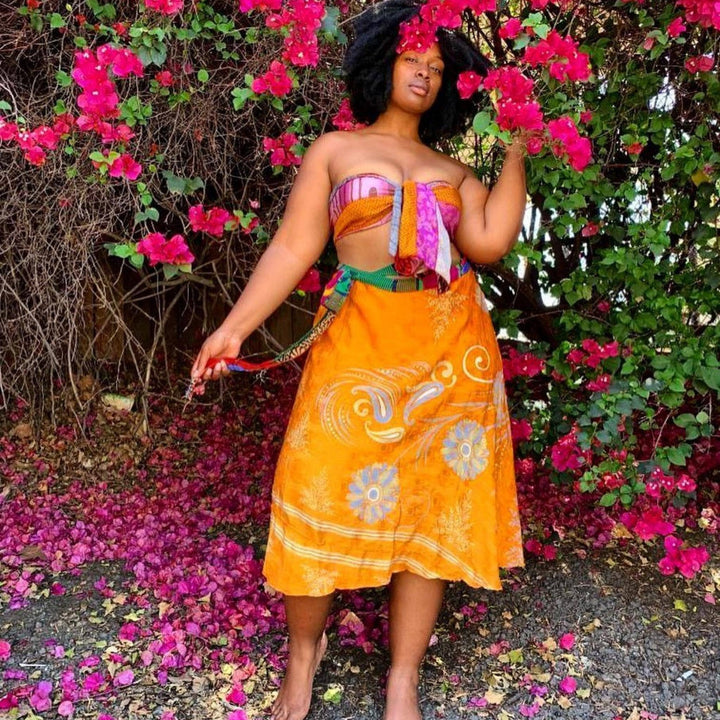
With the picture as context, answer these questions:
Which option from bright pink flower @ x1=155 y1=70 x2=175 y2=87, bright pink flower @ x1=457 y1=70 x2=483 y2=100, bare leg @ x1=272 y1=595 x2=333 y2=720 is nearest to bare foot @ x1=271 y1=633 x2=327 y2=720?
bare leg @ x1=272 y1=595 x2=333 y2=720

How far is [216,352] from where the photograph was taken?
5.79 feet

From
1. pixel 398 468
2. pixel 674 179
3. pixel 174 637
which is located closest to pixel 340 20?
pixel 674 179

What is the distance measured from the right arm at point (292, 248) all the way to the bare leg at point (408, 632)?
2.25 ft

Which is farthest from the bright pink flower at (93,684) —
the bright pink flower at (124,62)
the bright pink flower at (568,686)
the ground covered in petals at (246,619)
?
the bright pink flower at (124,62)

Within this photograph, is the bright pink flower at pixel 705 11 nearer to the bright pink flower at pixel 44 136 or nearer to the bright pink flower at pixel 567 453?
the bright pink flower at pixel 567 453

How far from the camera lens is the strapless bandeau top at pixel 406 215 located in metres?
1.66

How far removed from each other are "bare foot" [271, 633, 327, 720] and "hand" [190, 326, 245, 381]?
0.75m

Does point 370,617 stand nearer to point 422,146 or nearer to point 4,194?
point 422,146

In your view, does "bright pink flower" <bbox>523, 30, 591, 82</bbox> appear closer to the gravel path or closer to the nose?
the nose

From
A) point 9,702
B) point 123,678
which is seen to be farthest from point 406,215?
point 9,702

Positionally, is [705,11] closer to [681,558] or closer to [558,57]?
[558,57]

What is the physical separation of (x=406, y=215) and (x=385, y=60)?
1.36 feet

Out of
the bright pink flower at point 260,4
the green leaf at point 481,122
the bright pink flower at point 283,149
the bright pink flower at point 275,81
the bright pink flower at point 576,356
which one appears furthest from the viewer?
the bright pink flower at point 576,356

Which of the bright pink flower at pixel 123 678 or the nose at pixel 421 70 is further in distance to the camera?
the bright pink flower at pixel 123 678
